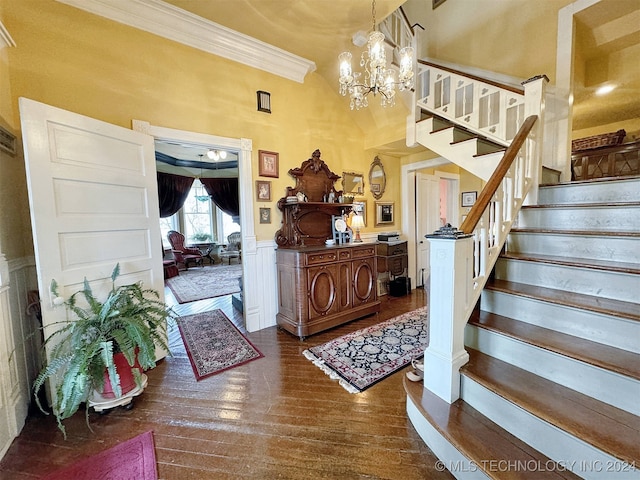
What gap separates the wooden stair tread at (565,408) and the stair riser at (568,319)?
36cm

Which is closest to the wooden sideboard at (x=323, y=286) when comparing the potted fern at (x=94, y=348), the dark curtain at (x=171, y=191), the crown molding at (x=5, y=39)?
the potted fern at (x=94, y=348)

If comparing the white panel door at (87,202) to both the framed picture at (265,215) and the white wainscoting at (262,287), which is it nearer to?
the white wainscoting at (262,287)

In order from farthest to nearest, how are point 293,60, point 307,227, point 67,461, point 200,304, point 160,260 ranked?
1. point 200,304
2. point 307,227
3. point 293,60
4. point 160,260
5. point 67,461

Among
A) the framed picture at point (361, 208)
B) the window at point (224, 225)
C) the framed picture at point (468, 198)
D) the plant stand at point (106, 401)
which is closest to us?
the plant stand at point (106, 401)

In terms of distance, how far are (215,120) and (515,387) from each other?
11.0 ft

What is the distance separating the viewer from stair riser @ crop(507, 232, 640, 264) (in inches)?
69.0

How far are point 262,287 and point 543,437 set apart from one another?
276 cm

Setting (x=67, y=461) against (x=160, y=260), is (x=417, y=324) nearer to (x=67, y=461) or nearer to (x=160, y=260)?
(x=160, y=260)

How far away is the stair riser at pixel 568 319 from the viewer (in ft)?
4.53

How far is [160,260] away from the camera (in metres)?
2.57

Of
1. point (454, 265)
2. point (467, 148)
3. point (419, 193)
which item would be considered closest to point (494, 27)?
point (467, 148)

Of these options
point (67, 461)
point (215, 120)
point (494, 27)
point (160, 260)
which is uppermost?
point (494, 27)

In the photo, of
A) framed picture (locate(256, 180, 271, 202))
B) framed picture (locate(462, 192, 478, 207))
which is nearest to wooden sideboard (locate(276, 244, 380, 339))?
framed picture (locate(256, 180, 271, 202))

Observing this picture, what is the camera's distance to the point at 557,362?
1.40 metres
